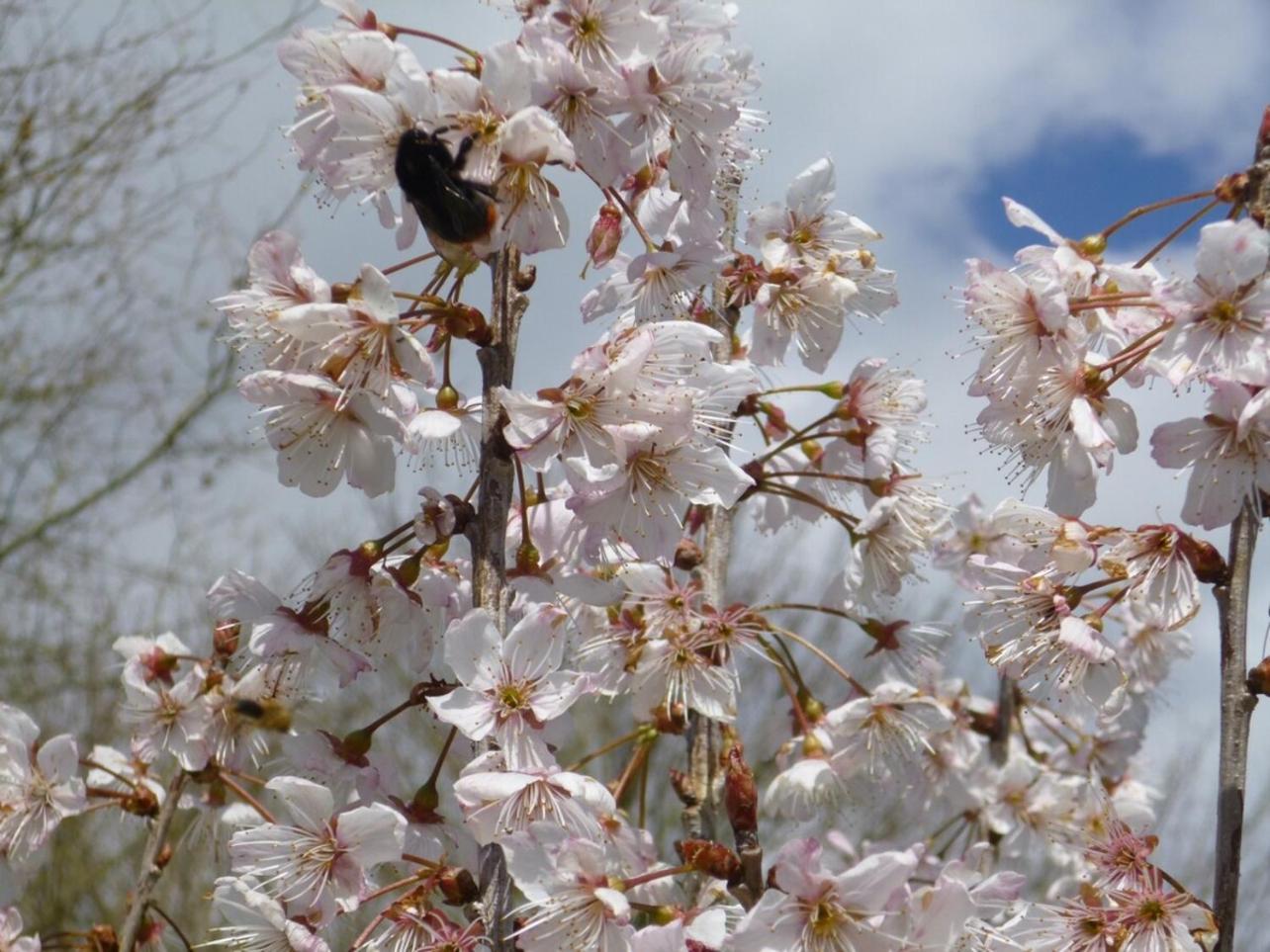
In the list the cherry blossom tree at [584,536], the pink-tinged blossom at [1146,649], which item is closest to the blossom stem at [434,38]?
the cherry blossom tree at [584,536]

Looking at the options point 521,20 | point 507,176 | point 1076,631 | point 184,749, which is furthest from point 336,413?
point 1076,631

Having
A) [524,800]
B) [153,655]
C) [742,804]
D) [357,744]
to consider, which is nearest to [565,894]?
[524,800]

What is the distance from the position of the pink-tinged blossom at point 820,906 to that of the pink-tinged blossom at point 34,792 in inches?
51.5

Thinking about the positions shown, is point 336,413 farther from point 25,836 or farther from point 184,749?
point 25,836

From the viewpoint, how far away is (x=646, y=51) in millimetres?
1896

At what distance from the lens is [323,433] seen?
6.22 feet

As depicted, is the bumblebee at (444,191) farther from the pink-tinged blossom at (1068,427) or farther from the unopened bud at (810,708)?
the unopened bud at (810,708)

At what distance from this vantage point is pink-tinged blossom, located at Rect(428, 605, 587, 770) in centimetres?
174

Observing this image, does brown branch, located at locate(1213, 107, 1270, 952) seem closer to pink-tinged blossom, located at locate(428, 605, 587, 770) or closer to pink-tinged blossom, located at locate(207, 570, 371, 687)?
pink-tinged blossom, located at locate(428, 605, 587, 770)

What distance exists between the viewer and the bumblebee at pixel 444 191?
1.77 metres

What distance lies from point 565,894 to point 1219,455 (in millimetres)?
963

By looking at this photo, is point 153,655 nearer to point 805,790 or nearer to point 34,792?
point 34,792

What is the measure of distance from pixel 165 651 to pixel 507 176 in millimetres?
1247

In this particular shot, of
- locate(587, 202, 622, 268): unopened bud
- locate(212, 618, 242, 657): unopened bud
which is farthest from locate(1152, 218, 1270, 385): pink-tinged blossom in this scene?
locate(212, 618, 242, 657): unopened bud
